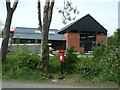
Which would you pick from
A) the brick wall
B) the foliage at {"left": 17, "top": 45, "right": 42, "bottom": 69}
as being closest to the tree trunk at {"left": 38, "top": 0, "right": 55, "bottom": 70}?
the foliage at {"left": 17, "top": 45, "right": 42, "bottom": 69}

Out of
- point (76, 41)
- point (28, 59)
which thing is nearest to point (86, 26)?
point (76, 41)

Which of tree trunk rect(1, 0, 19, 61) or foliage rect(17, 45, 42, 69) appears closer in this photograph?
foliage rect(17, 45, 42, 69)

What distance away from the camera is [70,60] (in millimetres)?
9258

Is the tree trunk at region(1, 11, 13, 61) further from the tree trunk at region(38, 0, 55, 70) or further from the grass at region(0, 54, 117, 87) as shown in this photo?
the tree trunk at region(38, 0, 55, 70)

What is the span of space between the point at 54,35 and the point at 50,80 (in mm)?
29887

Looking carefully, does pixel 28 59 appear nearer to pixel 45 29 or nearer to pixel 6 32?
pixel 45 29

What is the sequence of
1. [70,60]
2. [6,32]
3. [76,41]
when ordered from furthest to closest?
[76,41] < [6,32] < [70,60]

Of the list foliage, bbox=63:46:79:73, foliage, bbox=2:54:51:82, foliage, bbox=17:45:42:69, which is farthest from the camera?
foliage, bbox=63:46:79:73

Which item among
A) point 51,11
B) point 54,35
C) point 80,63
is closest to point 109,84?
point 80,63

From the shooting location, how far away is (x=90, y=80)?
7.68 m

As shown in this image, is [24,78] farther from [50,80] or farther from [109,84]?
[109,84]

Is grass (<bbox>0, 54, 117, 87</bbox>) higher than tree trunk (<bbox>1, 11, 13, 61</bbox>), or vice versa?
tree trunk (<bbox>1, 11, 13, 61</bbox>)

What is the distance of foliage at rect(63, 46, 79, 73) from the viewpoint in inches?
356

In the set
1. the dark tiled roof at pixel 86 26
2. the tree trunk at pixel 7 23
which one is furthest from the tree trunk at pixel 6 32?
the dark tiled roof at pixel 86 26
